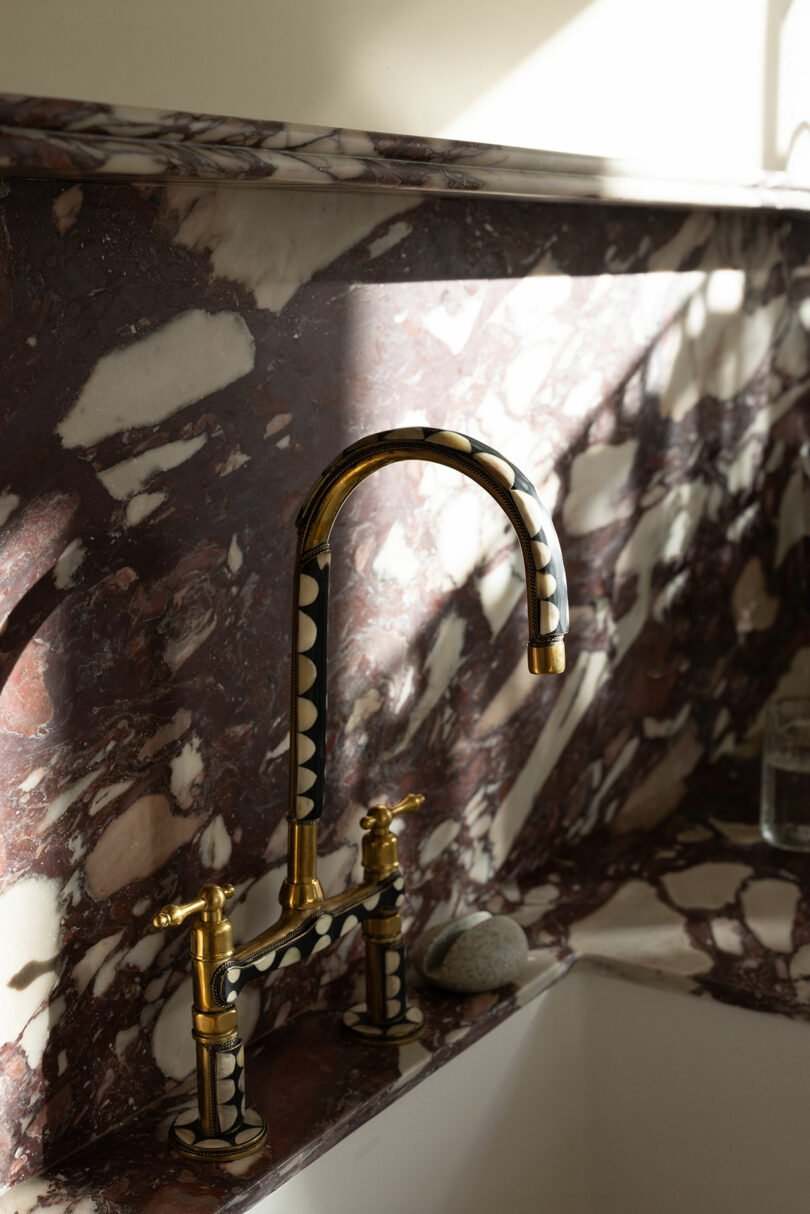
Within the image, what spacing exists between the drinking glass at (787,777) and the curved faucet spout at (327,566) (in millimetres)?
619

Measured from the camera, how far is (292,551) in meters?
0.94

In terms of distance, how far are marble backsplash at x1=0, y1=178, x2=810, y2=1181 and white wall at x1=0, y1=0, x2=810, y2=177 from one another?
0.21 ft

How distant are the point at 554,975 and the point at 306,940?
290 millimetres

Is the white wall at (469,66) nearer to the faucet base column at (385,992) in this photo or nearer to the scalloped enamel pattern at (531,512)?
the scalloped enamel pattern at (531,512)

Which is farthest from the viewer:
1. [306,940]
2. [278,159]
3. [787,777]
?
[787,777]

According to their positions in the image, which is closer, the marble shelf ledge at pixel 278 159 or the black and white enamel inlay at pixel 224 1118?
the marble shelf ledge at pixel 278 159

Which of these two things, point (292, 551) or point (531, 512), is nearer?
point (531, 512)

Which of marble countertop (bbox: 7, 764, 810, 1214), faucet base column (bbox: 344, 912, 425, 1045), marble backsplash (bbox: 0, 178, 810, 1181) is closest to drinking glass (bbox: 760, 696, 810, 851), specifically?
marble countertop (bbox: 7, 764, 810, 1214)

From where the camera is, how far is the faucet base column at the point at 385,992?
3.17 ft

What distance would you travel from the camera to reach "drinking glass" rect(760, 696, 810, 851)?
4.36ft

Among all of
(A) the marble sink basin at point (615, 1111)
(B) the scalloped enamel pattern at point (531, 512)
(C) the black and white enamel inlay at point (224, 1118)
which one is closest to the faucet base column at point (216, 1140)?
(C) the black and white enamel inlay at point (224, 1118)

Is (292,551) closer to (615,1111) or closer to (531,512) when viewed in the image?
(531,512)

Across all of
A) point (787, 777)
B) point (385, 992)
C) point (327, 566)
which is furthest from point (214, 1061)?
point (787, 777)

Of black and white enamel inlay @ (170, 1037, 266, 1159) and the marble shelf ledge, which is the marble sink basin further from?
the marble shelf ledge
